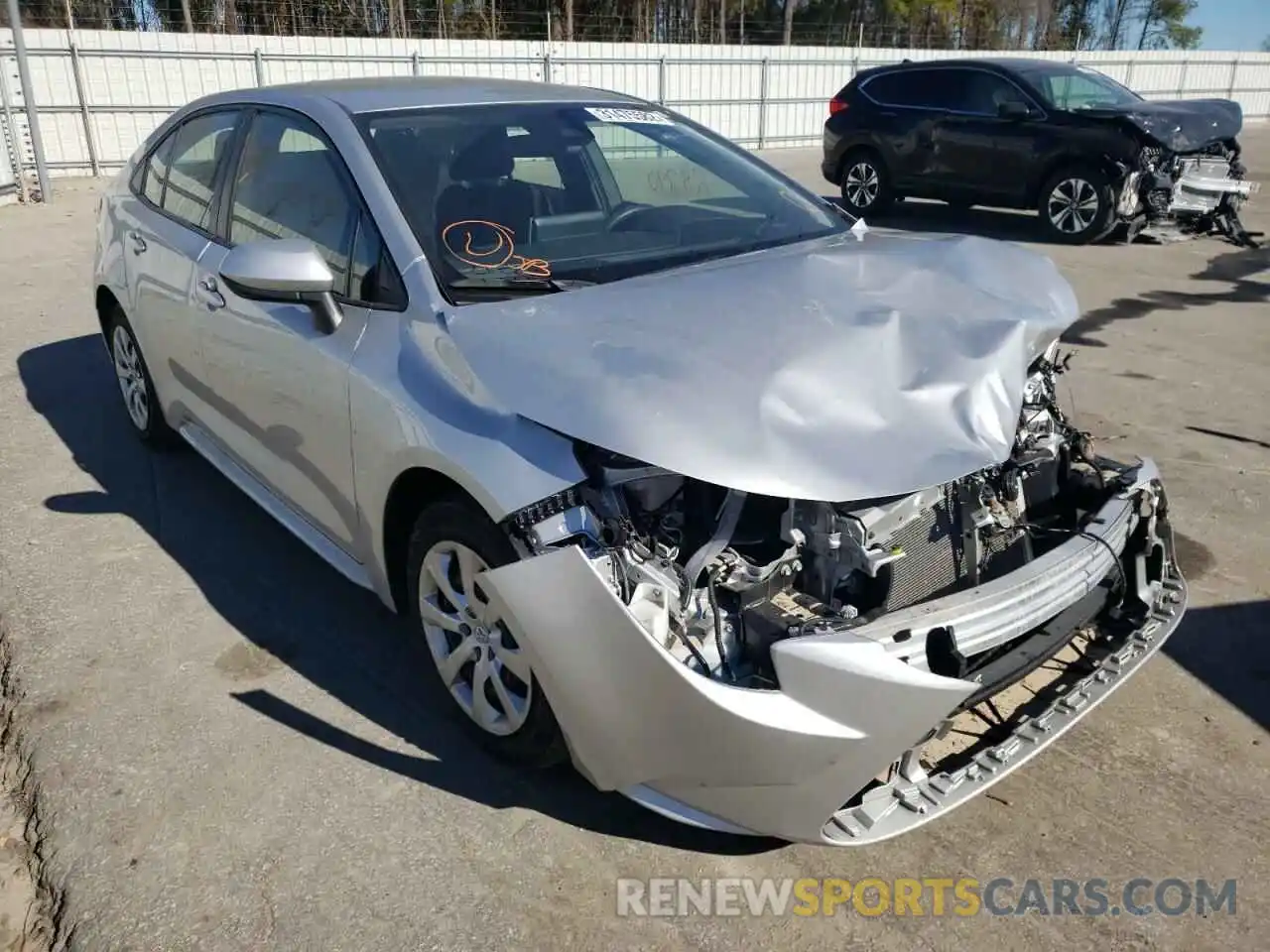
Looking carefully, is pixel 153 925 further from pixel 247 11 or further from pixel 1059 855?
pixel 247 11

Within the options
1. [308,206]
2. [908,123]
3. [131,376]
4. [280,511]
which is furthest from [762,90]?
[280,511]

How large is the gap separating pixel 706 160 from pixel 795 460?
2.08 metres

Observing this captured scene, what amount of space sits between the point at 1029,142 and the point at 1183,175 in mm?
1476

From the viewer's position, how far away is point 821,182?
15883 mm

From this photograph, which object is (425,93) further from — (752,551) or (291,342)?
(752,551)

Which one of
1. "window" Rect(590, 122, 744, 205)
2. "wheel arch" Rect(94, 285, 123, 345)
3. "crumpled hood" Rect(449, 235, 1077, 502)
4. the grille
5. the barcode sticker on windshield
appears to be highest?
the barcode sticker on windshield

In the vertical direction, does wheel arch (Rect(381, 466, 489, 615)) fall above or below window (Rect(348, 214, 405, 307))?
below

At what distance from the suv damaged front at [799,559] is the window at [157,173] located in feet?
8.91

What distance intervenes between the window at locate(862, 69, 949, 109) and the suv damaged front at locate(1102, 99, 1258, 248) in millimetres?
1829

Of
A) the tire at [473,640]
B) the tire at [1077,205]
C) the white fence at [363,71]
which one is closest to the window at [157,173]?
the tire at [473,640]

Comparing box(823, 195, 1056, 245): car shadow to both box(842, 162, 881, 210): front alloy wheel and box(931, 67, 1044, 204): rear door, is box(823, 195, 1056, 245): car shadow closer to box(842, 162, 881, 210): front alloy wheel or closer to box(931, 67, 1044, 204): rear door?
box(842, 162, 881, 210): front alloy wheel

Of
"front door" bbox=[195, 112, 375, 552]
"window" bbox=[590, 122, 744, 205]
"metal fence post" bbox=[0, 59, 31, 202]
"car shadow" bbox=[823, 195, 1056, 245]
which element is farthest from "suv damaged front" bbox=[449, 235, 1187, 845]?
"metal fence post" bbox=[0, 59, 31, 202]

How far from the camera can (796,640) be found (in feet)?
7.25

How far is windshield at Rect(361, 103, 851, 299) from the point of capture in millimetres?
3109
